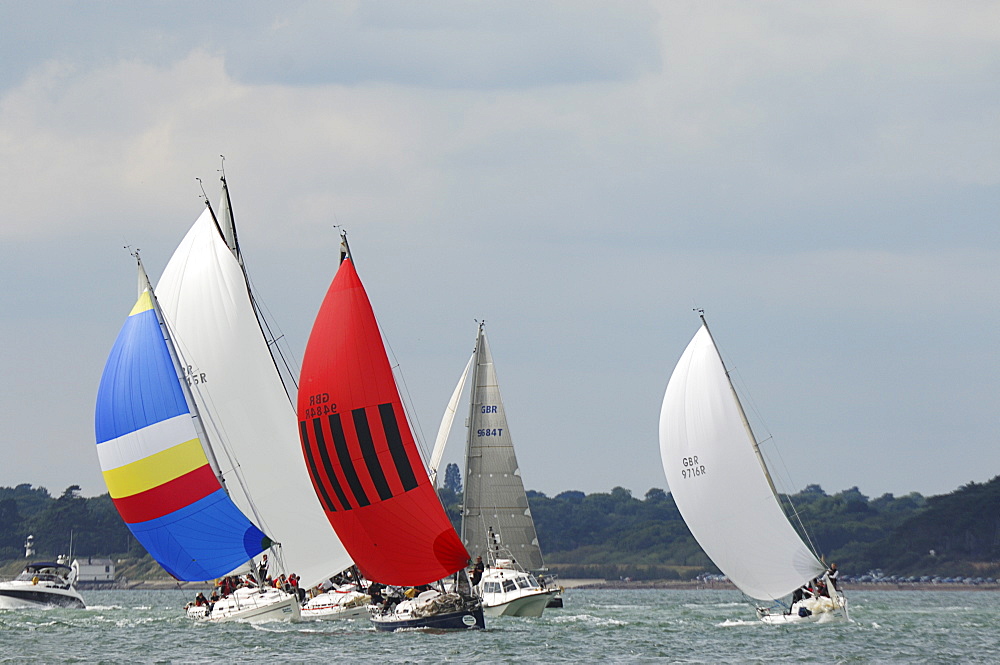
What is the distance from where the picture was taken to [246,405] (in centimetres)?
4962

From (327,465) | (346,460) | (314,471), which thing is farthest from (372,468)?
(314,471)

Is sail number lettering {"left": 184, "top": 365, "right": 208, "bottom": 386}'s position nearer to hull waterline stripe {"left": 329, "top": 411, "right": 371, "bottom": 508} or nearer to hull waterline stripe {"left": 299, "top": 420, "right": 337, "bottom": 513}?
hull waterline stripe {"left": 299, "top": 420, "right": 337, "bottom": 513}

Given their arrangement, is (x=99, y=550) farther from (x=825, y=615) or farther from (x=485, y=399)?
(x=825, y=615)

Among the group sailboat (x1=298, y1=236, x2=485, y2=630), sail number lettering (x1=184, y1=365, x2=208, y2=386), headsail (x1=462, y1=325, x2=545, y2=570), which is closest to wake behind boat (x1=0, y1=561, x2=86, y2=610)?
sail number lettering (x1=184, y1=365, x2=208, y2=386)

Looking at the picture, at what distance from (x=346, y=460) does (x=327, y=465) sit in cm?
75

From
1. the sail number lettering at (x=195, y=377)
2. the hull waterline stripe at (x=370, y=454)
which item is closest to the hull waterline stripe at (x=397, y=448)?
the hull waterline stripe at (x=370, y=454)

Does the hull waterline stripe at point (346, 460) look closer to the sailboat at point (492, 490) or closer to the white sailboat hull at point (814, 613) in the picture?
the white sailboat hull at point (814, 613)

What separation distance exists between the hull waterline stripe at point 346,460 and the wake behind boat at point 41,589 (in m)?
29.9

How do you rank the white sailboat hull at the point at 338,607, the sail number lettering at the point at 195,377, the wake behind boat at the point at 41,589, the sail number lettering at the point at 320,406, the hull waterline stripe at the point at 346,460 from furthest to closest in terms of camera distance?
the wake behind boat at the point at 41,589, the sail number lettering at the point at 195,377, the white sailboat hull at the point at 338,607, the sail number lettering at the point at 320,406, the hull waterline stripe at the point at 346,460

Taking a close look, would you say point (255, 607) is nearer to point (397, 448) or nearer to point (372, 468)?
point (372, 468)

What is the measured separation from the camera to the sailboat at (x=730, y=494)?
147 feet

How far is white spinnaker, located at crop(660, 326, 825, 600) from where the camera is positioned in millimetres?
44656

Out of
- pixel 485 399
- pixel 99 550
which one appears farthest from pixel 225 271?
pixel 99 550

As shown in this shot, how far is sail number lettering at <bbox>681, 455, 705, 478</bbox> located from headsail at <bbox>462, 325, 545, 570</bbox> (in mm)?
9908
